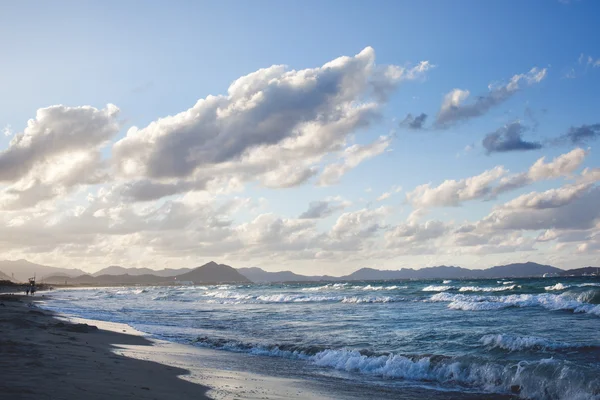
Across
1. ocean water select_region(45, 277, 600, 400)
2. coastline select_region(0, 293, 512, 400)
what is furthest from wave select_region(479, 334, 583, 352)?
coastline select_region(0, 293, 512, 400)

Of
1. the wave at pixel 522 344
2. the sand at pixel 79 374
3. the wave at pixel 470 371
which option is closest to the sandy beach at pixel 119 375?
the sand at pixel 79 374

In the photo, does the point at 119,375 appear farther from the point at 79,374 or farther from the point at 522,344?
the point at 522,344

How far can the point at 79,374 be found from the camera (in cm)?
A: 1095

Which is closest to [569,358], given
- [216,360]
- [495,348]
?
[495,348]

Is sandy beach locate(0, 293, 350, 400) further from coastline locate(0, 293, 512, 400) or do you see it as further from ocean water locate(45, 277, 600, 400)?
ocean water locate(45, 277, 600, 400)

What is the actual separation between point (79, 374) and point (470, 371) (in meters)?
11.3

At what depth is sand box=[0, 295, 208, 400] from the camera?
8.81 metres

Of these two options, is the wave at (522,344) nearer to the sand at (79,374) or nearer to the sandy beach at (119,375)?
the sandy beach at (119,375)

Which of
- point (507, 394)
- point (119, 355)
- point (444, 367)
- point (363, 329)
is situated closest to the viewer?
point (507, 394)

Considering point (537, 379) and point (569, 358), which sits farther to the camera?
point (569, 358)

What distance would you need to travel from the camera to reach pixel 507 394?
40.8 feet

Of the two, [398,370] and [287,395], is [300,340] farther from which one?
[287,395]

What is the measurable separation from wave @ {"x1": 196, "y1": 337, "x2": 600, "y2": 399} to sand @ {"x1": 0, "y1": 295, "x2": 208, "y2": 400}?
6.19m

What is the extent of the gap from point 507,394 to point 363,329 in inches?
528
